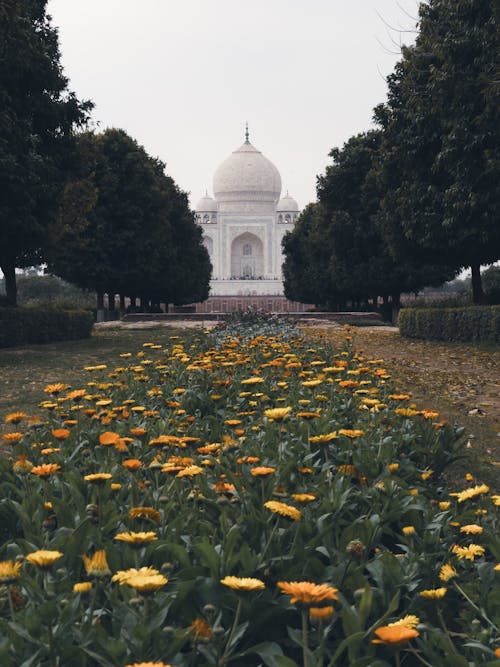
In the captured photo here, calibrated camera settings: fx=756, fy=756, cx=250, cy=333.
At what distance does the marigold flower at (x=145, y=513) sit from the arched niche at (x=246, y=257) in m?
89.6

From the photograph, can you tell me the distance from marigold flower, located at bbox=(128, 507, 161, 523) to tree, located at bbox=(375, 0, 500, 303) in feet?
41.1

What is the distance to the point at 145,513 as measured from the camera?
2832 millimetres

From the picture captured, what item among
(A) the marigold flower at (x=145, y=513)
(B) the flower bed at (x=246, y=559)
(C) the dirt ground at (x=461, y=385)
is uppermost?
(A) the marigold flower at (x=145, y=513)

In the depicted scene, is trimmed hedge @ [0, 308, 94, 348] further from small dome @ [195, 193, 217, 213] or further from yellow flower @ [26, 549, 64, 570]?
small dome @ [195, 193, 217, 213]

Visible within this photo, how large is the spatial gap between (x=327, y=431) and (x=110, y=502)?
1.75 metres

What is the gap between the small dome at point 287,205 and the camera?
3666 inches

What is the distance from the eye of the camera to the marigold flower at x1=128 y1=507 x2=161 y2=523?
279 cm

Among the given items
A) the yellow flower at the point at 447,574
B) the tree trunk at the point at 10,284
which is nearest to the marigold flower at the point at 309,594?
the yellow flower at the point at 447,574

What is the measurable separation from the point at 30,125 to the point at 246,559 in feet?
50.1

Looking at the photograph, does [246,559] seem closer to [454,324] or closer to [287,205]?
[454,324]

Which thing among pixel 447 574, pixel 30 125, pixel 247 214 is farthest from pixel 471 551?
pixel 247 214

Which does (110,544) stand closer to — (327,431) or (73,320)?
(327,431)

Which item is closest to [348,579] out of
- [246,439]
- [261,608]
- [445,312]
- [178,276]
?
[261,608]

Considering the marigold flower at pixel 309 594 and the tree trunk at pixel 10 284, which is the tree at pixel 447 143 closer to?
the tree trunk at pixel 10 284
